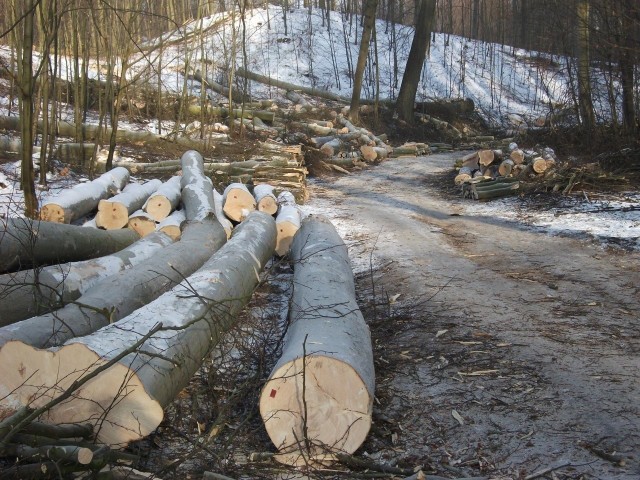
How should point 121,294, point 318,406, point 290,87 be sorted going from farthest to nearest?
point 290,87, point 121,294, point 318,406

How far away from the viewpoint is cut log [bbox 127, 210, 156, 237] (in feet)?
29.8

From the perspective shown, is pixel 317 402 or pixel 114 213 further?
pixel 114 213

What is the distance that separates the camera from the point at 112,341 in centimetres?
408

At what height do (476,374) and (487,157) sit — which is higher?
(487,157)

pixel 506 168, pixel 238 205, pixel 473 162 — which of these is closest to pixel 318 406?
pixel 238 205

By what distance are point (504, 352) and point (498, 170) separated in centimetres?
952

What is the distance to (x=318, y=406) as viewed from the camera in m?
4.01

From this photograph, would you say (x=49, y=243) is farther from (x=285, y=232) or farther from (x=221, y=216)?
(x=285, y=232)

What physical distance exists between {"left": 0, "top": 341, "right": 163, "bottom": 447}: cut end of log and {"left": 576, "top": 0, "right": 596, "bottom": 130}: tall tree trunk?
1495 centimetres

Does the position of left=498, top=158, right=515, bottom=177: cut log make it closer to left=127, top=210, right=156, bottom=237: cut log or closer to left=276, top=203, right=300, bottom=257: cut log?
left=276, top=203, right=300, bottom=257: cut log

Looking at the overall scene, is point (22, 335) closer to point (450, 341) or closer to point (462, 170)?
point (450, 341)

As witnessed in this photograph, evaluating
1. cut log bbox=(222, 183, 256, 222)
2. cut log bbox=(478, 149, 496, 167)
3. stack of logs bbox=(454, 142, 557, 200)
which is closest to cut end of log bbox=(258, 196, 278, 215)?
cut log bbox=(222, 183, 256, 222)

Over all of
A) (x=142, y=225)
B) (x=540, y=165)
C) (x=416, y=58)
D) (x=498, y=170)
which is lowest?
(x=142, y=225)

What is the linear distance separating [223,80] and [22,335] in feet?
81.8
